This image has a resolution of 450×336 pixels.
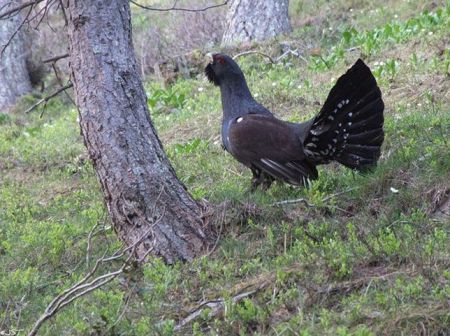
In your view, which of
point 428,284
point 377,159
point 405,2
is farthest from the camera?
point 405,2

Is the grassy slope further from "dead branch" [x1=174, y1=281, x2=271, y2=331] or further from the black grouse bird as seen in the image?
the black grouse bird

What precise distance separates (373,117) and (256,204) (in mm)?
1272

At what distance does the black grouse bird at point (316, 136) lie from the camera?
6539mm

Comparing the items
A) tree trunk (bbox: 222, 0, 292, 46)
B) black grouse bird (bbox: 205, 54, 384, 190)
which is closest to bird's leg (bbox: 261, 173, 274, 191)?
black grouse bird (bbox: 205, 54, 384, 190)

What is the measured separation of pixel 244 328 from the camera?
460 centimetres

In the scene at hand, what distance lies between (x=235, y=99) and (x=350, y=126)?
1.30 metres

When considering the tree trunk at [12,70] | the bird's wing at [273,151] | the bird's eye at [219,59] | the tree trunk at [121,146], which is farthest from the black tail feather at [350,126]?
the tree trunk at [12,70]

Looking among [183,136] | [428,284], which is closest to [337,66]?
[183,136]

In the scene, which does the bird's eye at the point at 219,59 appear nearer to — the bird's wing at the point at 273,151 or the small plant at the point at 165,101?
the bird's wing at the point at 273,151

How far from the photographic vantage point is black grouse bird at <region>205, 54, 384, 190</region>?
6539 mm

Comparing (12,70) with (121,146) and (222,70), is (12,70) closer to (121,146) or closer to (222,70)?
(222,70)

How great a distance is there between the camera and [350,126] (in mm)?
6691

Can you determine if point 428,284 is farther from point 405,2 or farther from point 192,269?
point 405,2

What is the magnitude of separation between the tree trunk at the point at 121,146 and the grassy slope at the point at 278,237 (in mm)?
262
